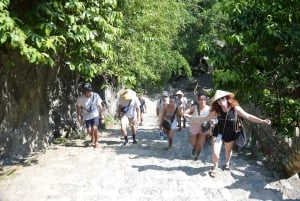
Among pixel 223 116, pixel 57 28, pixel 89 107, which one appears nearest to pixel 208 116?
pixel 223 116

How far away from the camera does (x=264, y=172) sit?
844cm

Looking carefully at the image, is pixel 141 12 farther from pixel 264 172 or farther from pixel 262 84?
pixel 264 172

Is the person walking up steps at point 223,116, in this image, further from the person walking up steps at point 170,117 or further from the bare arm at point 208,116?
the person walking up steps at point 170,117

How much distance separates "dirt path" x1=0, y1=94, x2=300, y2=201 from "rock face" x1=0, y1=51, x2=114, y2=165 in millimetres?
613

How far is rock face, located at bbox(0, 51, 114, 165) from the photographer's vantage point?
A: 29.6 feet

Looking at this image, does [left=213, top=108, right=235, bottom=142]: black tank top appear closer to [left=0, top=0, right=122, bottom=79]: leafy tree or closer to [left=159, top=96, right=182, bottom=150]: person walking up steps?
[left=159, top=96, right=182, bottom=150]: person walking up steps

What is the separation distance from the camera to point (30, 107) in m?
10.1

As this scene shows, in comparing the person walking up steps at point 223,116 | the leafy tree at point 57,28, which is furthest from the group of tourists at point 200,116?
the leafy tree at point 57,28

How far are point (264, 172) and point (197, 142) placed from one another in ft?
4.97

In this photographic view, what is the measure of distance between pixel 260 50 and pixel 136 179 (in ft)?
11.8

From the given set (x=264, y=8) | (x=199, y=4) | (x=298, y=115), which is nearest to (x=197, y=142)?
(x=298, y=115)

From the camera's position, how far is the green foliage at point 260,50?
26.9 ft

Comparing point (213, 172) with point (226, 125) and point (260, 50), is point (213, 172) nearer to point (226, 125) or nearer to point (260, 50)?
point (226, 125)

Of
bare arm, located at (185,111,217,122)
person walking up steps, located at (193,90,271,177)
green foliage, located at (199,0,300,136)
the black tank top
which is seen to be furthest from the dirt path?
green foliage, located at (199,0,300,136)
